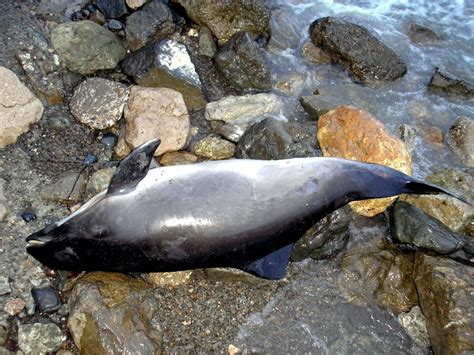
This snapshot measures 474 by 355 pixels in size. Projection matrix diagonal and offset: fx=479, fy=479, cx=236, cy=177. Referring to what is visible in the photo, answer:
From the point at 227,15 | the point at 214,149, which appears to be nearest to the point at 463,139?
the point at 214,149

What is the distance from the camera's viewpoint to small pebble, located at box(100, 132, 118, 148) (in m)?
5.31

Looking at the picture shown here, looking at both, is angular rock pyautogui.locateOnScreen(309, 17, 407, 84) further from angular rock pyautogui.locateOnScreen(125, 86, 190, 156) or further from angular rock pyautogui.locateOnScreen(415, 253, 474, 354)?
angular rock pyautogui.locateOnScreen(415, 253, 474, 354)

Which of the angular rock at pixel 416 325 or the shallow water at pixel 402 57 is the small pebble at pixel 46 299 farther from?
the shallow water at pixel 402 57

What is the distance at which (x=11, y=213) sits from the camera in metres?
4.67

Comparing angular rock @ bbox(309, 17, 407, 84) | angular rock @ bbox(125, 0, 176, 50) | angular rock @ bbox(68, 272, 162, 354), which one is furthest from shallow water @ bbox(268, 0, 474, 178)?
angular rock @ bbox(68, 272, 162, 354)

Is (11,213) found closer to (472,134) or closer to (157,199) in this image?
(157,199)

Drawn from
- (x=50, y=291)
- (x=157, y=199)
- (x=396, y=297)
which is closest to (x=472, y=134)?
(x=396, y=297)

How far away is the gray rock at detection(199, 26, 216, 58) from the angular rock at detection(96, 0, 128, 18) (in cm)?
101

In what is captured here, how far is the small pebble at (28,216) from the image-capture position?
15.2ft

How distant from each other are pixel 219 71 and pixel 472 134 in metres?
3.30

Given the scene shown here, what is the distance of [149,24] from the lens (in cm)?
598

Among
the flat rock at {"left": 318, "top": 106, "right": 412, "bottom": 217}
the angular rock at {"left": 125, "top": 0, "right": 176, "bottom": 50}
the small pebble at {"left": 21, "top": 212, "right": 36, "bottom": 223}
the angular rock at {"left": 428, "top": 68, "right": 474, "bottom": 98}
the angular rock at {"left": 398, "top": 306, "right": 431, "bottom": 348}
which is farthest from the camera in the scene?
the angular rock at {"left": 428, "top": 68, "right": 474, "bottom": 98}

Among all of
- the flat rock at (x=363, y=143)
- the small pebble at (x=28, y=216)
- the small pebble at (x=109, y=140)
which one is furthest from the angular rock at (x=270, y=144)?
the small pebble at (x=28, y=216)

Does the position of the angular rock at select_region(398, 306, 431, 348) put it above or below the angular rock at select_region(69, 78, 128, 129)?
below
